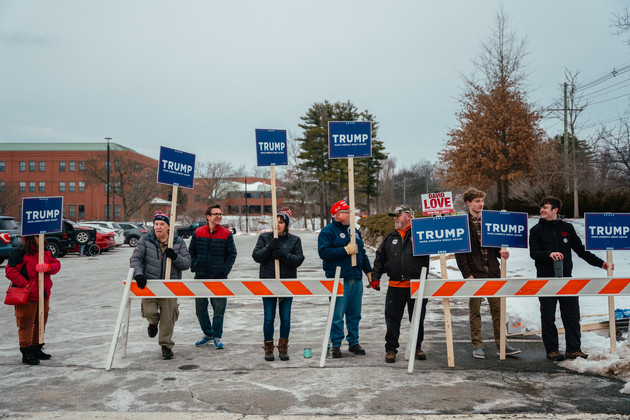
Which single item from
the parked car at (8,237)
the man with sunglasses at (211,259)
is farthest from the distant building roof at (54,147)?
the man with sunglasses at (211,259)

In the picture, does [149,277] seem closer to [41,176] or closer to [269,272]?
[269,272]

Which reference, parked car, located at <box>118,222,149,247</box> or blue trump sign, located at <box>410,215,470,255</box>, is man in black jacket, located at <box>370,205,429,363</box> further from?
parked car, located at <box>118,222,149,247</box>

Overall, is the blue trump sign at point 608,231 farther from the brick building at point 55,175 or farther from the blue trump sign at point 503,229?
the brick building at point 55,175

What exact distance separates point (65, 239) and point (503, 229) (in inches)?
880

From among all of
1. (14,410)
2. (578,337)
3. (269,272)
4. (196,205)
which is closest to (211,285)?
(269,272)

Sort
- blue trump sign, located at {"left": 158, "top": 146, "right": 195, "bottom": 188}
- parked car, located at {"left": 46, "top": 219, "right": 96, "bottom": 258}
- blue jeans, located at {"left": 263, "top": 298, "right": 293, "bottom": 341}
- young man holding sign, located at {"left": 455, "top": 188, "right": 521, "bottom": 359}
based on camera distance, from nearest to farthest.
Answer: blue jeans, located at {"left": 263, "top": 298, "right": 293, "bottom": 341} → young man holding sign, located at {"left": 455, "top": 188, "right": 521, "bottom": 359} → blue trump sign, located at {"left": 158, "top": 146, "right": 195, "bottom": 188} → parked car, located at {"left": 46, "top": 219, "right": 96, "bottom": 258}

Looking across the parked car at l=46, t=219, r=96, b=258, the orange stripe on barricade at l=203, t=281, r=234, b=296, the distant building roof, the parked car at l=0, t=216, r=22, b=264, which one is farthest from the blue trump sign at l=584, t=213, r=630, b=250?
the distant building roof

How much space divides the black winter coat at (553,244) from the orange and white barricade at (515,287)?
0.49 meters

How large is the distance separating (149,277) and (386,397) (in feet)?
11.3

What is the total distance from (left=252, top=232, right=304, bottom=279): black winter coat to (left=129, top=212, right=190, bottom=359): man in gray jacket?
3.16ft

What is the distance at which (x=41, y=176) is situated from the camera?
95688mm

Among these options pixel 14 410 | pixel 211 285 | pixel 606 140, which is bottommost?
pixel 14 410

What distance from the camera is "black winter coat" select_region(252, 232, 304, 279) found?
689cm

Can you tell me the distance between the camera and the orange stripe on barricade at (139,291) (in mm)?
6617
